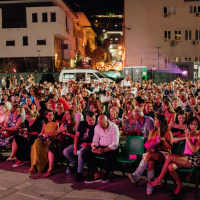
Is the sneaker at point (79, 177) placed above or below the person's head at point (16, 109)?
below

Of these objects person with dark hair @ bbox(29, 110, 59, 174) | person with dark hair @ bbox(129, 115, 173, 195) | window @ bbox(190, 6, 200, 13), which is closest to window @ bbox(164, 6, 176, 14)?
window @ bbox(190, 6, 200, 13)

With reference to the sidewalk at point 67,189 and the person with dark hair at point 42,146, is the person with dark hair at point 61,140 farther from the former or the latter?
the sidewalk at point 67,189

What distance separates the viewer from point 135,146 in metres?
5.58

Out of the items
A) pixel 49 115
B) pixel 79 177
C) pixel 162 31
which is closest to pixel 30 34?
pixel 162 31

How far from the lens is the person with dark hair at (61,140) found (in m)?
6.01

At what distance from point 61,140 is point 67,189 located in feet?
4.59

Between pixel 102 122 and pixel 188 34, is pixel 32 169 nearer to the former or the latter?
pixel 102 122

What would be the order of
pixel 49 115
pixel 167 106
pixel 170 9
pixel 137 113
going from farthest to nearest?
pixel 170 9, pixel 167 106, pixel 49 115, pixel 137 113

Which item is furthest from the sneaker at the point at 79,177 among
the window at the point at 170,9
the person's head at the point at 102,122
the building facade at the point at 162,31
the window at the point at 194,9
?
the window at the point at 194,9

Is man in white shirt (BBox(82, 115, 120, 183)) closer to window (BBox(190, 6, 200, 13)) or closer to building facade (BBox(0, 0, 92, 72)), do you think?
building facade (BBox(0, 0, 92, 72))

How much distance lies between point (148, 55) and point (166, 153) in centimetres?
2741

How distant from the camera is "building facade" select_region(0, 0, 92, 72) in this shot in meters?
30.7

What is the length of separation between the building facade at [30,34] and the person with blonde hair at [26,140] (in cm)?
2465

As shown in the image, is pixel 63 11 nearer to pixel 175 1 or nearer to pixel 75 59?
pixel 75 59
